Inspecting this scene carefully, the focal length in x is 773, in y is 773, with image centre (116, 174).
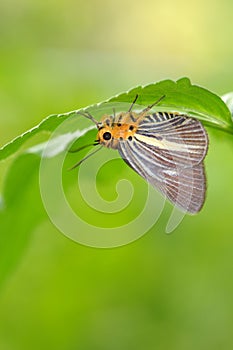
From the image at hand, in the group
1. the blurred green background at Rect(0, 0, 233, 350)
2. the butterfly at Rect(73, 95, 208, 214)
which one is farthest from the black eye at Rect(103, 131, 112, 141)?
the blurred green background at Rect(0, 0, 233, 350)

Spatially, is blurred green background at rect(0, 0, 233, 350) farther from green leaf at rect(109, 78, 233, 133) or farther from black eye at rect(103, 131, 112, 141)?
black eye at rect(103, 131, 112, 141)

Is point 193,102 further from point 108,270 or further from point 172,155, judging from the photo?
point 108,270

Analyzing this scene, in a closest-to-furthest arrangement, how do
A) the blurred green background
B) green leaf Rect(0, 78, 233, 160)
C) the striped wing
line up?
the striped wing → green leaf Rect(0, 78, 233, 160) → the blurred green background

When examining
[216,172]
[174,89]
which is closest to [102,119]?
[174,89]

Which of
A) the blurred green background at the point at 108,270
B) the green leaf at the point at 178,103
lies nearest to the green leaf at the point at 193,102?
the green leaf at the point at 178,103
